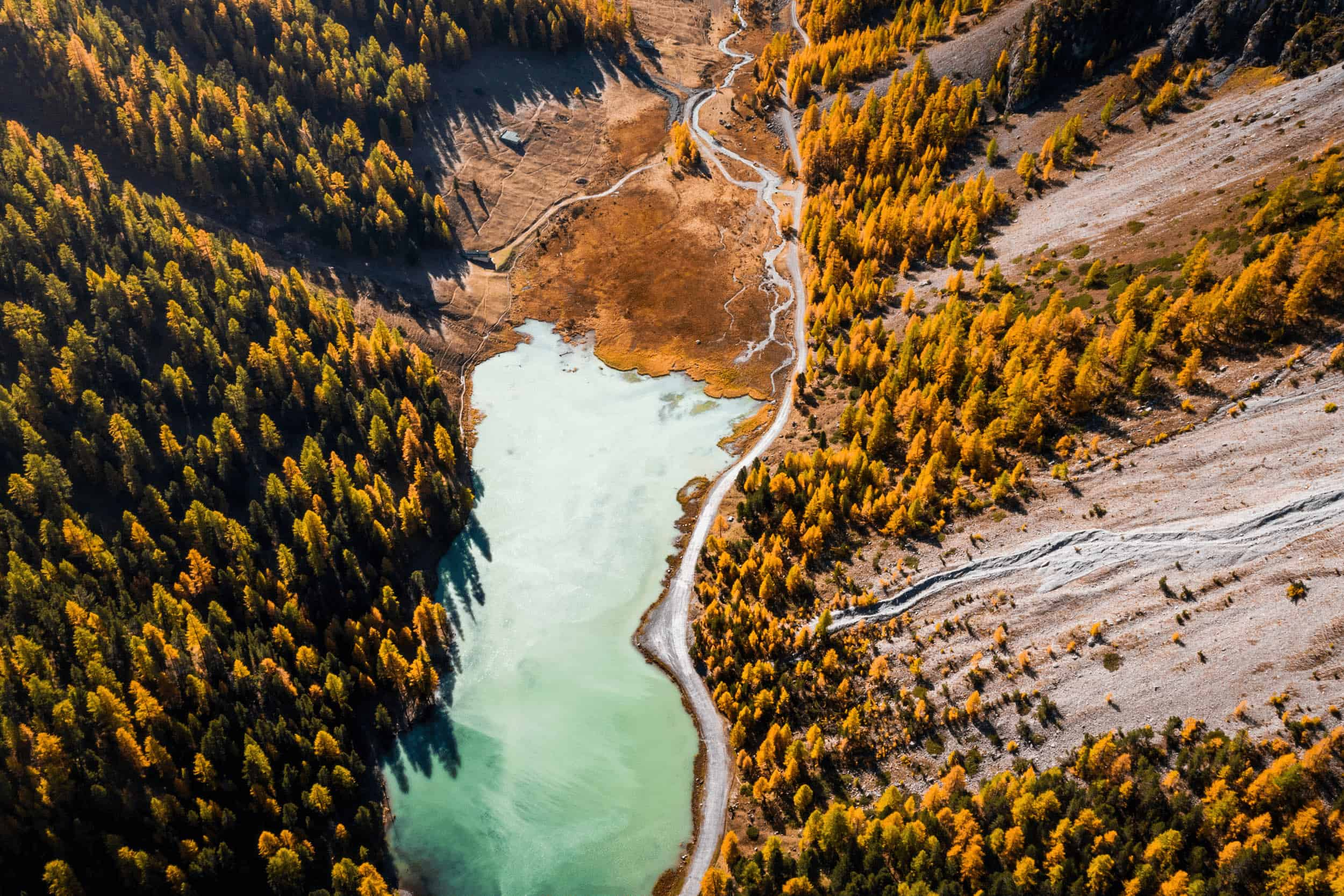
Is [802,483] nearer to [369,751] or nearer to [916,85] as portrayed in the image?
[369,751]

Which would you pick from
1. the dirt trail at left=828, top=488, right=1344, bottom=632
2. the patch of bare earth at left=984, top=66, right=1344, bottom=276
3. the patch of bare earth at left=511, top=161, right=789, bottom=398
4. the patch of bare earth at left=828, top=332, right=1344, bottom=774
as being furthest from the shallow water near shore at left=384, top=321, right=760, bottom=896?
the patch of bare earth at left=984, top=66, right=1344, bottom=276

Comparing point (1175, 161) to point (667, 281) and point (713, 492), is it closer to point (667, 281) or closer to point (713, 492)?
point (667, 281)

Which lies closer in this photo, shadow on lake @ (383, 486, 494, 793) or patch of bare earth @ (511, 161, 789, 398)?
shadow on lake @ (383, 486, 494, 793)

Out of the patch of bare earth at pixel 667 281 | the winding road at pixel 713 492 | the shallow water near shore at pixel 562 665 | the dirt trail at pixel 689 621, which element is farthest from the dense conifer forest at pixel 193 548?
the patch of bare earth at pixel 667 281

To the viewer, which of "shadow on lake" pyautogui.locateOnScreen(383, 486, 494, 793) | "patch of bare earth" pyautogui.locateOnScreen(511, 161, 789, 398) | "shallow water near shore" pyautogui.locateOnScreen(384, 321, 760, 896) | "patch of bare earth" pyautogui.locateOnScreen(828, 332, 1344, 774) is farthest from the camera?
"patch of bare earth" pyautogui.locateOnScreen(511, 161, 789, 398)

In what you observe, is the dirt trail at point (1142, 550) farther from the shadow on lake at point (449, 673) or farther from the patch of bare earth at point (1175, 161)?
the patch of bare earth at point (1175, 161)

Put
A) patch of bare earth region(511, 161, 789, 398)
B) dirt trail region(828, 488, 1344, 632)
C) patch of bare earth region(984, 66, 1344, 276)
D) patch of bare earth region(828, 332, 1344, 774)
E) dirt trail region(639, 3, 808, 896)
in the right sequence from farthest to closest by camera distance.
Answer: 1. patch of bare earth region(511, 161, 789, 398)
2. patch of bare earth region(984, 66, 1344, 276)
3. dirt trail region(639, 3, 808, 896)
4. dirt trail region(828, 488, 1344, 632)
5. patch of bare earth region(828, 332, 1344, 774)

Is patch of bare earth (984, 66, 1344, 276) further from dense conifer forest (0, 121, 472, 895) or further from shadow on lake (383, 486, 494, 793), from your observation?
dense conifer forest (0, 121, 472, 895)
